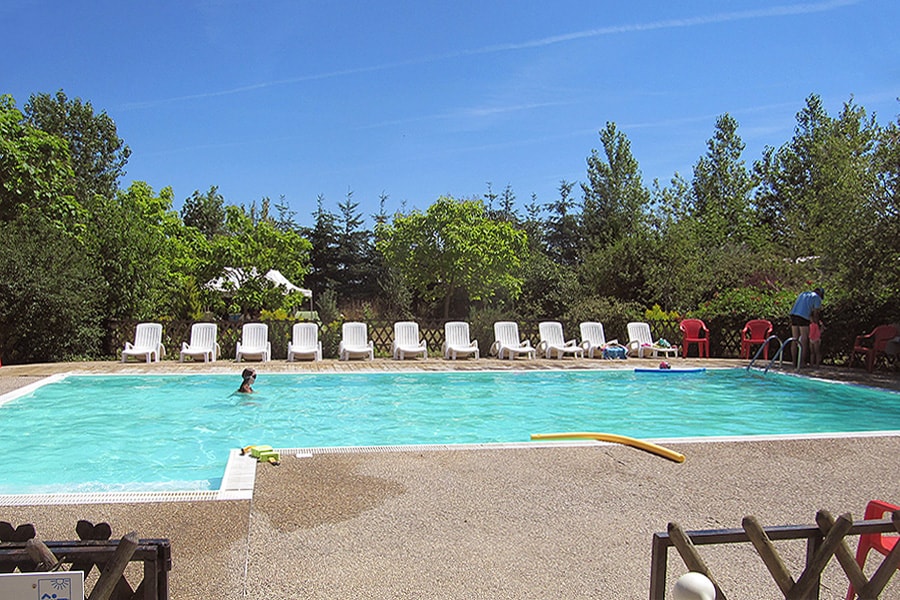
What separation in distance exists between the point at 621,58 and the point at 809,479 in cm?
1131

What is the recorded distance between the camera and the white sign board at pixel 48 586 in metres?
2.02

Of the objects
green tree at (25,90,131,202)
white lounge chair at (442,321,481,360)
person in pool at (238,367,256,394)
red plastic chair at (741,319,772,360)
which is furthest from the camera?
green tree at (25,90,131,202)

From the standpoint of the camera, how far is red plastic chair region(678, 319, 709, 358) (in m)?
17.2

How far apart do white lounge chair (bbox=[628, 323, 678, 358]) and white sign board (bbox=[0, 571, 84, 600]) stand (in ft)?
51.5

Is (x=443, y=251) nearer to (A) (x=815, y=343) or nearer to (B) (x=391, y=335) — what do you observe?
(B) (x=391, y=335)

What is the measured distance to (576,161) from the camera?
37.2 metres

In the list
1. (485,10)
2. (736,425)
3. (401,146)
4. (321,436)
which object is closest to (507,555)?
(321,436)

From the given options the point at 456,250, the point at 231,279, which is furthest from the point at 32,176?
the point at 456,250

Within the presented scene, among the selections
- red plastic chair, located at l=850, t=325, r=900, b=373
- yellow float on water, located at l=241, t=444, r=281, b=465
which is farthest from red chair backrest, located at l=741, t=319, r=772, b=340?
yellow float on water, located at l=241, t=444, r=281, b=465

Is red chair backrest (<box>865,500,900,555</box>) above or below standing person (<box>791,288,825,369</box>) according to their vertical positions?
below

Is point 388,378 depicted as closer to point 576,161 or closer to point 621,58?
point 621,58

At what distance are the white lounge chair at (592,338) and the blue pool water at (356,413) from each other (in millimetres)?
2254

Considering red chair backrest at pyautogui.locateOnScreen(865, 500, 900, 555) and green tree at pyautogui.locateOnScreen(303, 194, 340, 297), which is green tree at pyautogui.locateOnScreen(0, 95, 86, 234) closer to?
red chair backrest at pyautogui.locateOnScreen(865, 500, 900, 555)

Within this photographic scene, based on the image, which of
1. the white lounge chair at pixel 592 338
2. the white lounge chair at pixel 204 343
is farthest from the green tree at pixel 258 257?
the white lounge chair at pixel 592 338
